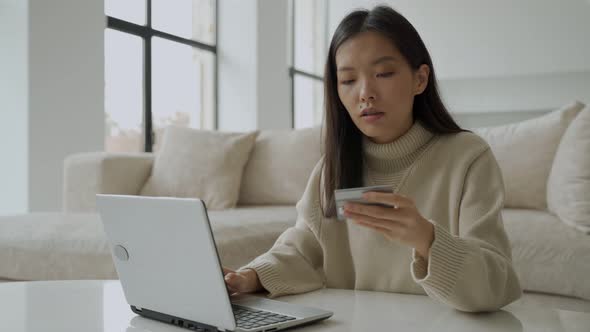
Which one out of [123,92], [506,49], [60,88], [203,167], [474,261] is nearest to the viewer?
[474,261]

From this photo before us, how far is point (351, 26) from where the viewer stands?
114cm

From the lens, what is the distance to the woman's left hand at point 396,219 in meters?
0.77

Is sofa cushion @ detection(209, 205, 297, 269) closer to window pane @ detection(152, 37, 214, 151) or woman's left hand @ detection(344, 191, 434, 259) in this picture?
woman's left hand @ detection(344, 191, 434, 259)

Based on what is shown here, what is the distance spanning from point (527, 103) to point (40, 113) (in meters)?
5.80

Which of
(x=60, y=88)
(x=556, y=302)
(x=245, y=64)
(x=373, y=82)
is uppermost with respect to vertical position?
(x=245, y=64)

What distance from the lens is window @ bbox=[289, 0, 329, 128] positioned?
24.0 feet

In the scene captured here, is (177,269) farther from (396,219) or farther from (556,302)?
(556,302)

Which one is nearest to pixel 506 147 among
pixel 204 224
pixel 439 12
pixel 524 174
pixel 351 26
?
pixel 524 174

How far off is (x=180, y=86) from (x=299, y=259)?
179 inches

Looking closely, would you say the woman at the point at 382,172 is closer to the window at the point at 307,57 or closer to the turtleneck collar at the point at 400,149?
the turtleneck collar at the point at 400,149

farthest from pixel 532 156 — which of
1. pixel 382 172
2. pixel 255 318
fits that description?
pixel 255 318

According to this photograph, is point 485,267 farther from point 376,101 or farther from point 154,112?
point 154,112

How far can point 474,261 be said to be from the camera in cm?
86

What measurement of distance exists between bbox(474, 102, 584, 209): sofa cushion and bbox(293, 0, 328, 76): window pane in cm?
477
